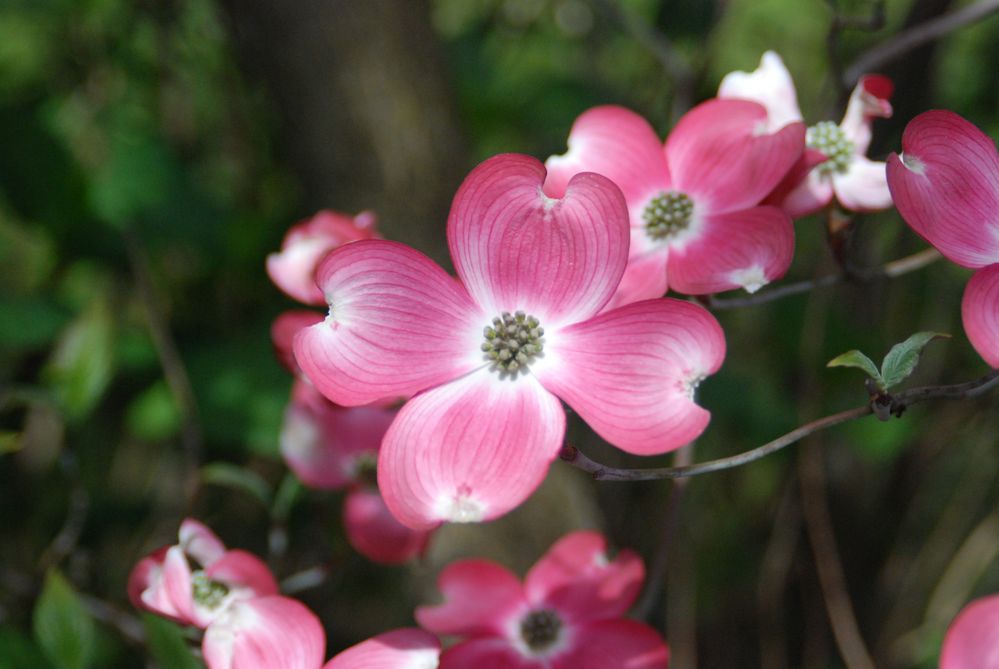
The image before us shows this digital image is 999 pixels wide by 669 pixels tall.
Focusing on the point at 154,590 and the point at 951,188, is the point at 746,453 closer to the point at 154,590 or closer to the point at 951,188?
the point at 951,188

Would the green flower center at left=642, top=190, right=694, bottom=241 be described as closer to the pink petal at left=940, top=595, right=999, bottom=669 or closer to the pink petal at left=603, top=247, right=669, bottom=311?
the pink petal at left=603, top=247, right=669, bottom=311

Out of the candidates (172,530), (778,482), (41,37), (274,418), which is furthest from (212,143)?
(778,482)

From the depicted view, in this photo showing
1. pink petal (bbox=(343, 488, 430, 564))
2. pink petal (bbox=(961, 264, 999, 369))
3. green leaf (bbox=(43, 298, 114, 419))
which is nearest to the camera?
pink petal (bbox=(961, 264, 999, 369))

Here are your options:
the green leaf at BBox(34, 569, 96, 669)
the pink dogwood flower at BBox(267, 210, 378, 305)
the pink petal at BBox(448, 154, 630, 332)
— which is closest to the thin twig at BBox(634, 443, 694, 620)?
the pink petal at BBox(448, 154, 630, 332)

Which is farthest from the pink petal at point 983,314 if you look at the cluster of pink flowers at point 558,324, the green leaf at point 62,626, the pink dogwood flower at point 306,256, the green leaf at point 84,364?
the green leaf at point 84,364

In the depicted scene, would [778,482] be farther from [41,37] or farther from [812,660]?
[41,37]
